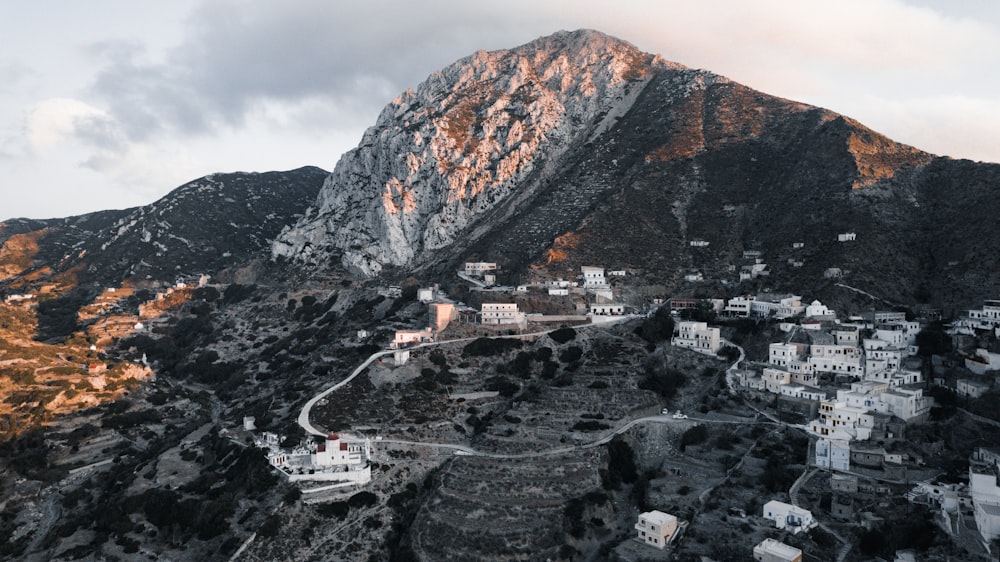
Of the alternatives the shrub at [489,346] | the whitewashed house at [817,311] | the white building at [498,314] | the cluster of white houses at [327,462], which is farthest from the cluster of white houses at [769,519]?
the white building at [498,314]

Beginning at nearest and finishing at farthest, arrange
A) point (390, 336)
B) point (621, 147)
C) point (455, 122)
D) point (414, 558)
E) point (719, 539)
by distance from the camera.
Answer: point (719, 539), point (414, 558), point (390, 336), point (621, 147), point (455, 122)

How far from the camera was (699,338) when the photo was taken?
5831 cm

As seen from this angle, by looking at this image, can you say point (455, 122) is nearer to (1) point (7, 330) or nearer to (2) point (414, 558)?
(1) point (7, 330)

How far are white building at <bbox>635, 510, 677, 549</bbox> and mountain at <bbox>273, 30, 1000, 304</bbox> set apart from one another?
35.1m

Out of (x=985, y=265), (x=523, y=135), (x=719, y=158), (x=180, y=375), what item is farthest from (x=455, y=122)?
(x=985, y=265)

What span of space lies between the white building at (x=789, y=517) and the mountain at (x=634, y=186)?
32972mm

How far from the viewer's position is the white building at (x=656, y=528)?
3750cm

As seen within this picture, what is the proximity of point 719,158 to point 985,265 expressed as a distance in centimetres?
3885

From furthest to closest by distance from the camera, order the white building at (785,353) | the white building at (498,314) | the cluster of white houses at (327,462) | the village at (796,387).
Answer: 1. the white building at (498,314)
2. the white building at (785,353)
3. the cluster of white houses at (327,462)
4. the village at (796,387)

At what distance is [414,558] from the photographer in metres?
39.9

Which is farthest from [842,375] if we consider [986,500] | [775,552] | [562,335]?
[562,335]

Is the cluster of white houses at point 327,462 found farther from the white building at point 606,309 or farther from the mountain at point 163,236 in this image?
the mountain at point 163,236

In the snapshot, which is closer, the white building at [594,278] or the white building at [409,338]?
the white building at [409,338]

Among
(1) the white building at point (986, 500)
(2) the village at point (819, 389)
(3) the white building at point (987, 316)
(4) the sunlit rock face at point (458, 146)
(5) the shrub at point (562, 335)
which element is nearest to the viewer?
(1) the white building at point (986, 500)
